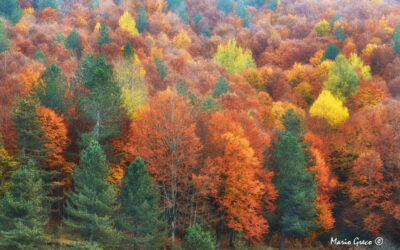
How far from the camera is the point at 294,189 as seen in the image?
115 ft

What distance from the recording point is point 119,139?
1437 inches

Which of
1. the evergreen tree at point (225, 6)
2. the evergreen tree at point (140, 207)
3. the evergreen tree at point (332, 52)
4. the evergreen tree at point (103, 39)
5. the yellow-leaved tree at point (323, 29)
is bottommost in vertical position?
the evergreen tree at point (140, 207)

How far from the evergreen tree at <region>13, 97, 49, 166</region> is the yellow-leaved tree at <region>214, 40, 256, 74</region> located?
5915cm

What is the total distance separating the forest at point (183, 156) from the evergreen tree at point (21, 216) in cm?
9

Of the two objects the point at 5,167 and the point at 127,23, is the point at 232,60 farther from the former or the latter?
the point at 5,167

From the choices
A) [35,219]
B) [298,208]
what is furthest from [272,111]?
[35,219]

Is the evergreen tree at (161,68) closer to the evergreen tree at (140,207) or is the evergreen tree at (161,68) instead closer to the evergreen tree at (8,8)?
the evergreen tree at (140,207)

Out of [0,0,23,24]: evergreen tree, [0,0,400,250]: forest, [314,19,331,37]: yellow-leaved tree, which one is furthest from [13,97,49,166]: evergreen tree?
[314,19,331,37]: yellow-leaved tree

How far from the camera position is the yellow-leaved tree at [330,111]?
178 feet

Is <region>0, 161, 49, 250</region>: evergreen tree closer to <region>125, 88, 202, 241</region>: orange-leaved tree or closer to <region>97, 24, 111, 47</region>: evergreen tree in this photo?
<region>125, 88, 202, 241</region>: orange-leaved tree

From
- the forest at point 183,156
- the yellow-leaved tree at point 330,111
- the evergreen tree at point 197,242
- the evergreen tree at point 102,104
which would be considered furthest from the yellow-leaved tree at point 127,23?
the evergreen tree at point 197,242

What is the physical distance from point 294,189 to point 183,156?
13339mm

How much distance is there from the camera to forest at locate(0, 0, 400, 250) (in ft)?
80.9

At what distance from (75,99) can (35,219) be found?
20.4 meters
